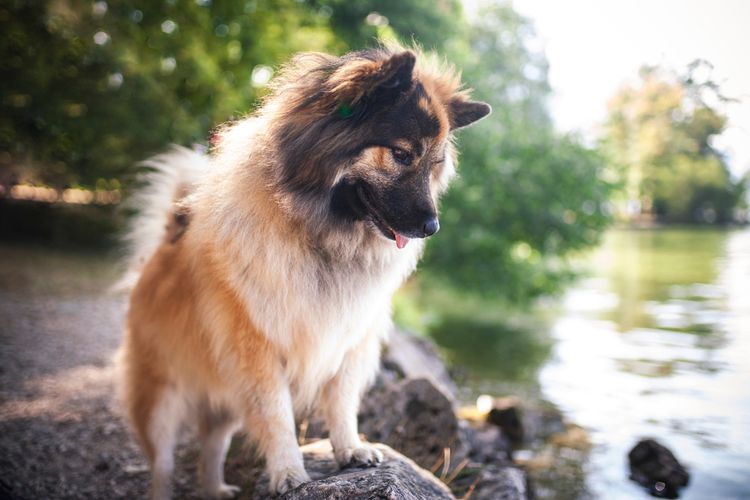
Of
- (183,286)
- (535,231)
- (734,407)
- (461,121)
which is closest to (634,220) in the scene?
(535,231)

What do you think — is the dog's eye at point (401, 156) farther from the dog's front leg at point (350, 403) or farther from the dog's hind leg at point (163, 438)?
the dog's hind leg at point (163, 438)

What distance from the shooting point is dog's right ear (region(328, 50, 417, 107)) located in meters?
2.37

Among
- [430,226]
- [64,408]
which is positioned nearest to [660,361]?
[430,226]

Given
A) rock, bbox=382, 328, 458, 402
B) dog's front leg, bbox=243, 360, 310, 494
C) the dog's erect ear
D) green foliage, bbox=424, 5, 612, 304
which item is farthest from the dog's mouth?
green foliage, bbox=424, 5, 612, 304

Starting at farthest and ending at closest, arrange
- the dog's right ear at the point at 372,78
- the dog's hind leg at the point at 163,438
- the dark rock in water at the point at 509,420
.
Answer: the dark rock in water at the point at 509,420 < the dog's hind leg at the point at 163,438 < the dog's right ear at the point at 372,78

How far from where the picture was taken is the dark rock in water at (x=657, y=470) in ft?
14.7

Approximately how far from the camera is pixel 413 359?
6652mm

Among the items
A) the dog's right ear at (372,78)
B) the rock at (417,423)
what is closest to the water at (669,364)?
the rock at (417,423)

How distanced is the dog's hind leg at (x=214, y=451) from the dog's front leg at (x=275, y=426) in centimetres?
68

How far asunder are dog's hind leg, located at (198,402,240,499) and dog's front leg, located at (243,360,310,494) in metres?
0.68

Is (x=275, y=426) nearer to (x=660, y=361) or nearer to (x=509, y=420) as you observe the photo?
(x=509, y=420)

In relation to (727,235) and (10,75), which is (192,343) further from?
(727,235)

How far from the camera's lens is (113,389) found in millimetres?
4977

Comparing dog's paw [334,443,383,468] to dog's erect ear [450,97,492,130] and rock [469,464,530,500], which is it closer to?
rock [469,464,530,500]
